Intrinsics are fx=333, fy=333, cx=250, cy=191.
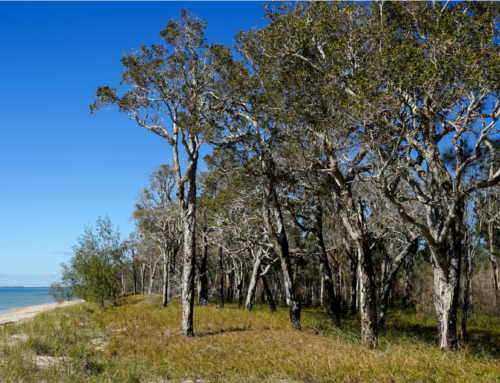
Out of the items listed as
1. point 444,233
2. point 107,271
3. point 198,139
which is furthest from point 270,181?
point 107,271

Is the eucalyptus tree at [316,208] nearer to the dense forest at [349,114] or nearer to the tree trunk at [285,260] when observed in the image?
the dense forest at [349,114]

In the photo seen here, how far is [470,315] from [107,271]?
24281mm

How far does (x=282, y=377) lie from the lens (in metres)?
6.49

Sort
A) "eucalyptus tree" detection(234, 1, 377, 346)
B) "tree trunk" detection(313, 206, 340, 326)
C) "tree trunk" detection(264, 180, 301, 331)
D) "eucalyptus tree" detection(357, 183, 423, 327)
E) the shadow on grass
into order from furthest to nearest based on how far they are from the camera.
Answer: "tree trunk" detection(313, 206, 340, 326) → "eucalyptus tree" detection(357, 183, 423, 327) → "tree trunk" detection(264, 180, 301, 331) → the shadow on grass → "eucalyptus tree" detection(234, 1, 377, 346)

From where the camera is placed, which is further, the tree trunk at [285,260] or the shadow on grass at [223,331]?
the tree trunk at [285,260]

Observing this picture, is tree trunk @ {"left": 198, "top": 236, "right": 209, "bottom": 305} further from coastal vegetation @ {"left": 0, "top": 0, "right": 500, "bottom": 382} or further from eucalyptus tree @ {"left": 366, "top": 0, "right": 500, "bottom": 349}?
eucalyptus tree @ {"left": 366, "top": 0, "right": 500, "bottom": 349}

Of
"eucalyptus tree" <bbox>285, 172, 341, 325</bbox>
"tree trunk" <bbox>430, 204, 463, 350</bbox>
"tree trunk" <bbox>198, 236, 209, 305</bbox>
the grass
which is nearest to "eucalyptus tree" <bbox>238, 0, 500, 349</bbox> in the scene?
"tree trunk" <bbox>430, 204, 463, 350</bbox>

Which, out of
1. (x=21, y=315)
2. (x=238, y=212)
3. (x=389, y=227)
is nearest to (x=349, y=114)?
(x=389, y=227)

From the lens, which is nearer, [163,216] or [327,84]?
[327,84]

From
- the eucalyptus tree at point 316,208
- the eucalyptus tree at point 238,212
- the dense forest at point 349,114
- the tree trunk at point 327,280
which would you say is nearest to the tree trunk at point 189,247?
the dense forest at point 349,114

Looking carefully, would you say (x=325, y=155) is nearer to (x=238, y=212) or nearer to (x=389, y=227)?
(x=389, y=227)

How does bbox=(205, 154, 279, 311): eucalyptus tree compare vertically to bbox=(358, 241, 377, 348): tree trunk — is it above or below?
above

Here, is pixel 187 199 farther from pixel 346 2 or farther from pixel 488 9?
pixel 488 9

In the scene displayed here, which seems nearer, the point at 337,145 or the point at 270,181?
the point at 337,145
